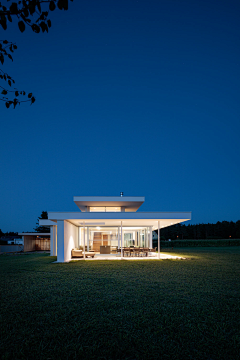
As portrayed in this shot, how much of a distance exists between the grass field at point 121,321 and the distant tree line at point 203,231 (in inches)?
2697

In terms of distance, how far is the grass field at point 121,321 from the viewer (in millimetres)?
3105

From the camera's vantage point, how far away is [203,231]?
77.6m

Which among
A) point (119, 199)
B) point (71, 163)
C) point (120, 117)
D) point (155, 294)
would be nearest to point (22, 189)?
point (71, 163)

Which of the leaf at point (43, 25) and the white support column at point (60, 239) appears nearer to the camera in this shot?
the leaf at point (43, 25)

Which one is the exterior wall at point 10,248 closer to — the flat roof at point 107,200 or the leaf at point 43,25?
the flat roof at point 107,200

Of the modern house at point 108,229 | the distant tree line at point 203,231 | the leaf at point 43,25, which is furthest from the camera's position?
the distant tree line at point 203,231

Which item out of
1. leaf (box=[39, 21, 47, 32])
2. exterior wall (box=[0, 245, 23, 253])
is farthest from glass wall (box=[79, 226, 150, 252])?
leaf (box=[39, 21, 47, 32])

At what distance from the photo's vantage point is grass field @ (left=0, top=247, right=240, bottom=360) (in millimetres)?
3105

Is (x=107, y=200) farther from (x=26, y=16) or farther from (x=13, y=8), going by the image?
(x=13, y=8)

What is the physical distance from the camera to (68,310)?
4895 millimetres

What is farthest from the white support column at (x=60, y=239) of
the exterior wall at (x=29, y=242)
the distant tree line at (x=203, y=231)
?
the distant tree line at (x=203, y=231)

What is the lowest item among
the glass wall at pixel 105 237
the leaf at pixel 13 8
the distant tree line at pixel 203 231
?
the distant tree line at pixel 203 231

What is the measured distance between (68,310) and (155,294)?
2487 mm

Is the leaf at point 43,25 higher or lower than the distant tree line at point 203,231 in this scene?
higher
